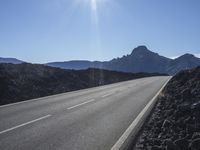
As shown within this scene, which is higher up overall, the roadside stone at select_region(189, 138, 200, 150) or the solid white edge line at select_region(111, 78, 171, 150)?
the roadside stone at select_region(189, 138, 200, 150)

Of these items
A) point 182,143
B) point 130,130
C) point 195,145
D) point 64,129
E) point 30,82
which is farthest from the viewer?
point 30,82

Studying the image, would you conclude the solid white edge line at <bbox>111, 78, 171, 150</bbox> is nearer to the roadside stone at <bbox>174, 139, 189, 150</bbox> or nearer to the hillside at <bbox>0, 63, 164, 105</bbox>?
the roadside stone at <bbox>174, 139, 189, 150</bbox>

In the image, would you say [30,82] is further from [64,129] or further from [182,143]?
[182,143]

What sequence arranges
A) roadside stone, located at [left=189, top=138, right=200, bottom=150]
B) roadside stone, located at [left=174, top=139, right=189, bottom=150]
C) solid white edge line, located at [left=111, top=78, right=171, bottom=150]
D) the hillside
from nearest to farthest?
roadside stone, located at [left=189, top=138, right=200, bottom=150] → roadside stone, located at [left=174, top=139, right=189, bottom=150] → solid white edge line, located at [left=111, top=78, right=171, bottom=150] → the hillside

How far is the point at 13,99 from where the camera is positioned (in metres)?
20.3

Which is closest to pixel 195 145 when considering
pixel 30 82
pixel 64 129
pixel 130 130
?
pixel 130 130

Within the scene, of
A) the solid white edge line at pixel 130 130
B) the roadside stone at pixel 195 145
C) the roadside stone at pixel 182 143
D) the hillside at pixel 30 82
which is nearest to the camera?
the roadside stone at pixel 195 145

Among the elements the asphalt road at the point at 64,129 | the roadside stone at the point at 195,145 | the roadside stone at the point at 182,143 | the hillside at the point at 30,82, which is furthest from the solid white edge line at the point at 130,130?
the hillside at the point at 30,82

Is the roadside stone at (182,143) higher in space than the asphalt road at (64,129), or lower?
higher

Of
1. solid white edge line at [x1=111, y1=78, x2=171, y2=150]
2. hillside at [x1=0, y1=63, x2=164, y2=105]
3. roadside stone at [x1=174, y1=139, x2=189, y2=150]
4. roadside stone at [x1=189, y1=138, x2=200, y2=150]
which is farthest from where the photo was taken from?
hillside at [x1=0, y1=63, x2=164, y2=105]

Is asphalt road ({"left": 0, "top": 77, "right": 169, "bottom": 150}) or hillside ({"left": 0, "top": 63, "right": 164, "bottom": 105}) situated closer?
asphalt road ({"left": 0, "top": 77, "right": 169, "bottom": 150})

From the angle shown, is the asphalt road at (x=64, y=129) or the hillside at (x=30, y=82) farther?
the hillside at (x=30, y=82)

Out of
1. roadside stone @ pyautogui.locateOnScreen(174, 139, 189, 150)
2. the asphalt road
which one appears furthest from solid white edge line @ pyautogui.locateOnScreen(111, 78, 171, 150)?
roadside stone @ pyautogui.locateOnScreen(174, 139, 189, 150)

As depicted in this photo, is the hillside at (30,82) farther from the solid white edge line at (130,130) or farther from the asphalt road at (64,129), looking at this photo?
the solid white edge line at (130,130)
